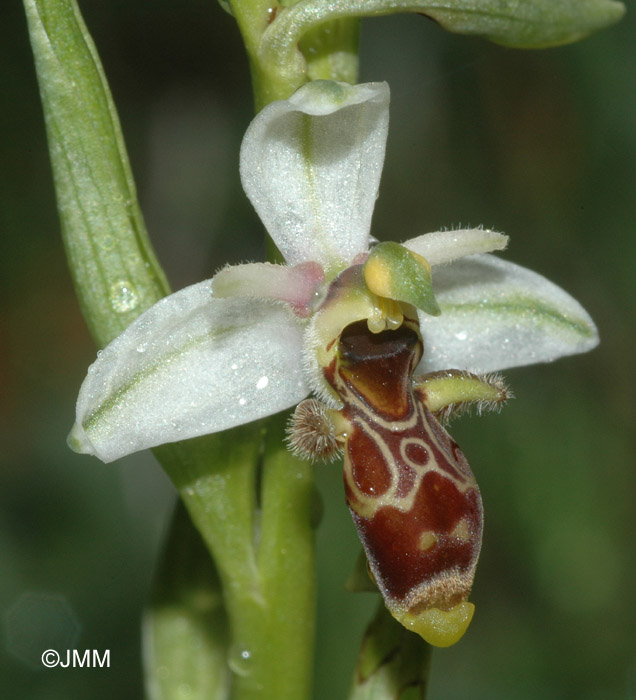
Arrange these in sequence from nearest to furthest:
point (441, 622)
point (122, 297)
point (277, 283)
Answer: point (441, 622), point (277, 283), point (122, 297)

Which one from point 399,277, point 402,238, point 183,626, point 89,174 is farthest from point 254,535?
point 402,238

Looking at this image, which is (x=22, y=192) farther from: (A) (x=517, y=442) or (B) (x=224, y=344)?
(B) (x=224, y=344)

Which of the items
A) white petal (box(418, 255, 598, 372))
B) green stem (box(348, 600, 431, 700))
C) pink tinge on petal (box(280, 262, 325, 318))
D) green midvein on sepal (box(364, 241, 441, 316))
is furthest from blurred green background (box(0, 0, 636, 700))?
green midvein on sepal (box(364, 241, 441, 316))

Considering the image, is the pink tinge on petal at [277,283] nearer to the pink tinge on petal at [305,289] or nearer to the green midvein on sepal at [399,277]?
the pink tinge on petal at [305,289]

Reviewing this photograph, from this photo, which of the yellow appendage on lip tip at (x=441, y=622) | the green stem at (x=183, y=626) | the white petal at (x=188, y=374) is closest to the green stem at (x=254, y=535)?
the white petal at (x=188, y=374)

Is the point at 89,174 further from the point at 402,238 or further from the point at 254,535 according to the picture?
the point at 402,238

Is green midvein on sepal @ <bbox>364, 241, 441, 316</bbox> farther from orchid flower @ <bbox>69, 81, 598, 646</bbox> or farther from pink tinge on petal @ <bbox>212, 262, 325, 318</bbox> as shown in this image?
pink tinge on petal @ <bbox>212, 262, 325, 318</bbox>

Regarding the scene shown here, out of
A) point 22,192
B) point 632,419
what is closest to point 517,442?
point 632,419
